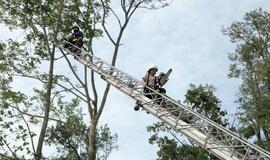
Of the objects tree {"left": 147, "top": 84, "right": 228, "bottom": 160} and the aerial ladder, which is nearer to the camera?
the aerial ladder

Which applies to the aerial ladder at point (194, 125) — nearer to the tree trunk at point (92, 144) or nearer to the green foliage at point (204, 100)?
the tree trunk at point (92, 144)

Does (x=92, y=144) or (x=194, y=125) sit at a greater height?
(x=92, y=144)

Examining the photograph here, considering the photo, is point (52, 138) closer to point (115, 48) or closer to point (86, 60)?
point (115, 48)

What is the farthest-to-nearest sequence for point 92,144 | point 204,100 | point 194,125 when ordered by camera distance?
point 204,100 → point 92,144 → point 194,125

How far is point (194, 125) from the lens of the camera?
10.8 meters

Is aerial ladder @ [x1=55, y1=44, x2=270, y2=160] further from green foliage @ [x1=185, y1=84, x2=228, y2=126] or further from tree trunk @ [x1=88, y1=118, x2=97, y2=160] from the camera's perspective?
green foliage @ [x1=185, y1=84, x2=228, y2=126]

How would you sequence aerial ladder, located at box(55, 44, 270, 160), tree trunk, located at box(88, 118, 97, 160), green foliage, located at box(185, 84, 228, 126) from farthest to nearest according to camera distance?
green foliage, located at box(185, 84, 228, 126) → tree trunk, located at box(88, 118, 97, 160) → aerial ladder, located at box(55, 44, 270, 160)

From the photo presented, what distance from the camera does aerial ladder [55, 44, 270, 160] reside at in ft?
31.6

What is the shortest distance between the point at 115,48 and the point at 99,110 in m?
3.31

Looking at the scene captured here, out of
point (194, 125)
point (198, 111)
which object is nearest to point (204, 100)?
point (198, 111)

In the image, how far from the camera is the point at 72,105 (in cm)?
2536

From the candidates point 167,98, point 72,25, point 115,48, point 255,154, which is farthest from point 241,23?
point 255,154

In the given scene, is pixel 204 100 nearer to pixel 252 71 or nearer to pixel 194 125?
pixel 252 71

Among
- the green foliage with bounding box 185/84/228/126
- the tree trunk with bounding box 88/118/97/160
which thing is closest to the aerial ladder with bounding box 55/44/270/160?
the tree trunk with bounding box 88/118/97/160
